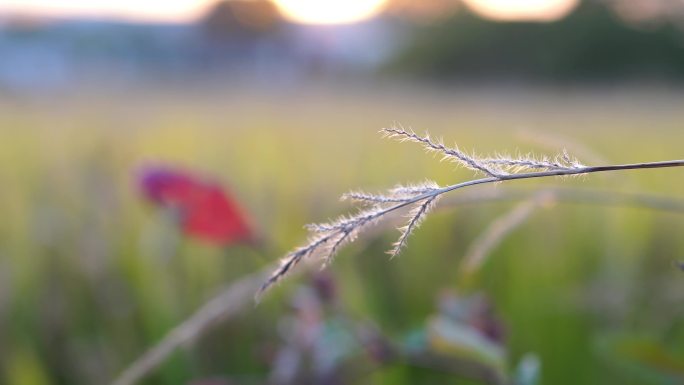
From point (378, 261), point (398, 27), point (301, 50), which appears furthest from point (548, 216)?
point (301, 50)

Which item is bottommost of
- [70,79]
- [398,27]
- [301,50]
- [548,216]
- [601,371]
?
[601,371]

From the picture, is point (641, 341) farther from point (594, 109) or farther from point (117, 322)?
point (594, 109)

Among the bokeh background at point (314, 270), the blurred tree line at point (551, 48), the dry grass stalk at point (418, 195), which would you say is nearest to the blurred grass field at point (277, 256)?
the bokeh background at point (314, 270)

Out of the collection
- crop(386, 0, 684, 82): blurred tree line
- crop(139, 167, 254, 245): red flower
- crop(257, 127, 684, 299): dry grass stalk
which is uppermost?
crop(386, 0, 684, 82): blurred tree line

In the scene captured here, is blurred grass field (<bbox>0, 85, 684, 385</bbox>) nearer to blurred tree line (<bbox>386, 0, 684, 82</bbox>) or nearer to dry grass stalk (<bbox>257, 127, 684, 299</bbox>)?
dry grass stalk (<bbox>257, 127, 684, 299</bbox>)

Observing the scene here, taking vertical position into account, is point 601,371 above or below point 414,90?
below

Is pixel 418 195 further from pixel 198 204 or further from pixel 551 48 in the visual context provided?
pixel 551 48

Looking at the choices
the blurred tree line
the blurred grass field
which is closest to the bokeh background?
A: the blurred grass field
